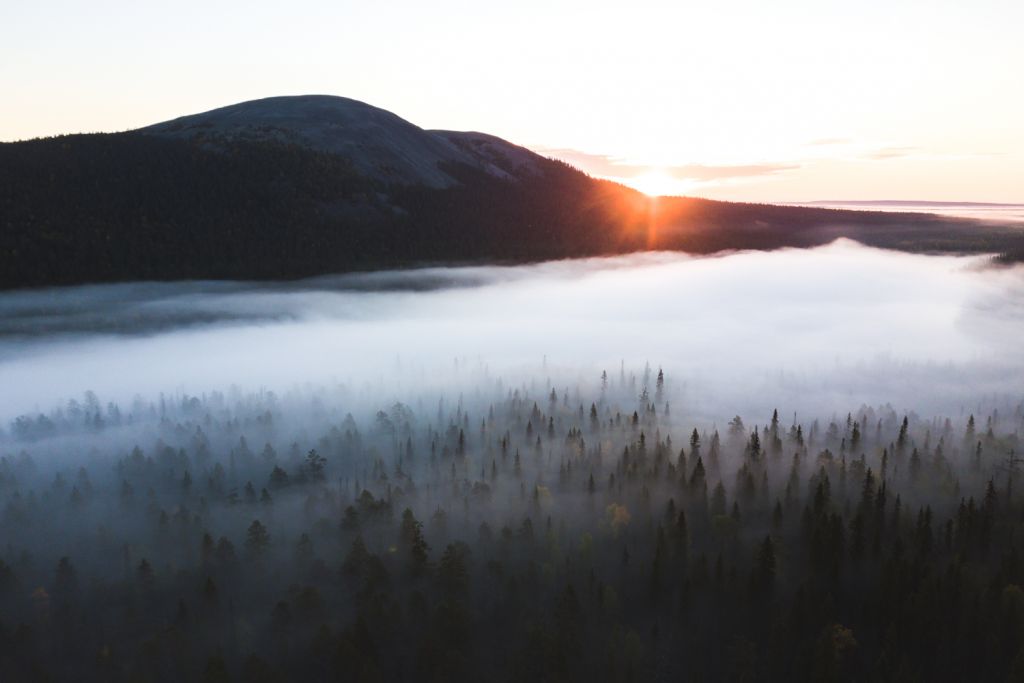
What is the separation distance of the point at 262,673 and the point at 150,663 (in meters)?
40.4

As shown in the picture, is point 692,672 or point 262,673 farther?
point 692,672

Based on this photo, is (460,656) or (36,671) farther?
(36,671)

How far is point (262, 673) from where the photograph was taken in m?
183

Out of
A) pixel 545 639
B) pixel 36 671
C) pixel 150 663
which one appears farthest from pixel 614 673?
pixel 36 671

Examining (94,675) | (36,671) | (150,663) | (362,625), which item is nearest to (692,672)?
(362,625)

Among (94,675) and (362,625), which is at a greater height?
(362,625)

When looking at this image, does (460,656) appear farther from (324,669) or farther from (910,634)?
(910,634)

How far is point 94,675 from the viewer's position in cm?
19925

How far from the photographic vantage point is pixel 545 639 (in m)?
191

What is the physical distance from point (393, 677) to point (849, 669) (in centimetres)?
12127

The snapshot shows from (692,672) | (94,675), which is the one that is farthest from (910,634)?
(94,675)

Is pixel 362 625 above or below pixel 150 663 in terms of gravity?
above

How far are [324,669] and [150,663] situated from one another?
49.7 meters

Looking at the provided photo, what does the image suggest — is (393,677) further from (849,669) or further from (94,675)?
(849,669)
